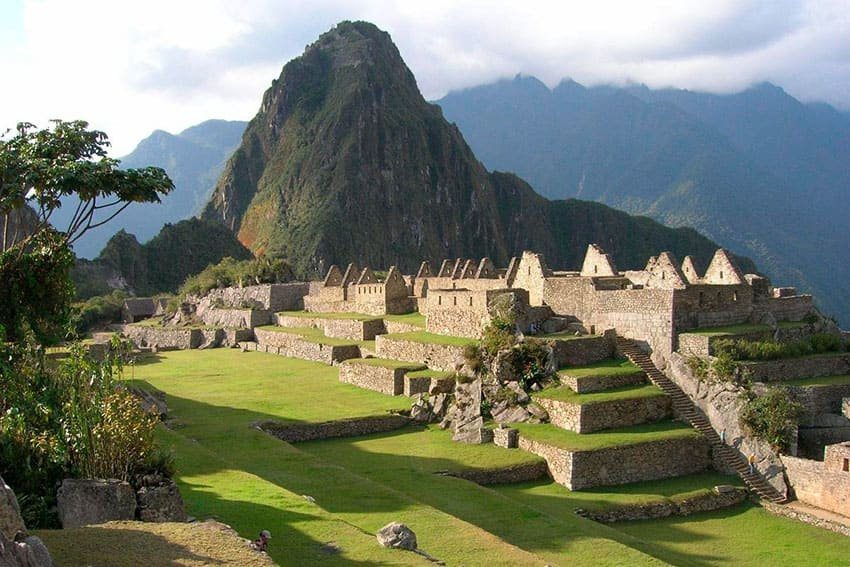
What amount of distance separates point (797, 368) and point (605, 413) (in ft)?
19.1

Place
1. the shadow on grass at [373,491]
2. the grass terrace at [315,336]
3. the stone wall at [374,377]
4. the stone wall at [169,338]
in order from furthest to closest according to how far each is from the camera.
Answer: the stone wall at [169,338] → the grass terrace at [315,336] → the stone wall at [374,377] → the shadow on grass at [373,491]

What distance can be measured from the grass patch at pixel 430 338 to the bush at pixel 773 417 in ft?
28.3

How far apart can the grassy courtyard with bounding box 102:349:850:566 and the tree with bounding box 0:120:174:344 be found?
3.73m

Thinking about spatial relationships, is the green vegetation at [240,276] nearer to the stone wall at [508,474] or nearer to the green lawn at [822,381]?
the stone wall at [508,474]

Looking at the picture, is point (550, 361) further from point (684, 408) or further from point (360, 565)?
point (360, 565)

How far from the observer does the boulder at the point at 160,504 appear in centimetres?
1138

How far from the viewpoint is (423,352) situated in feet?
96.0

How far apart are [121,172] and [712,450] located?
15.4 meters

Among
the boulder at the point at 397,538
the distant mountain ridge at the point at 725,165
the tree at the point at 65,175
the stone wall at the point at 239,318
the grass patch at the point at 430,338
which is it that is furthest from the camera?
the distant mountain ridge at the point at 725,165

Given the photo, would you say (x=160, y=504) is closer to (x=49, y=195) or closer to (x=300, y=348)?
(x=49, y=195)

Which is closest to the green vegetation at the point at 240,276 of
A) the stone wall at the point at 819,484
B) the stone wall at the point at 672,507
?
the stone wall at the point at 672,507

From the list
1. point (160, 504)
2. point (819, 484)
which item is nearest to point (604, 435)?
point (819, 484)

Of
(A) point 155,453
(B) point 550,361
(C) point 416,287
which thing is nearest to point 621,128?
(C) point 416,287

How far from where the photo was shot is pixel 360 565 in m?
11.0
